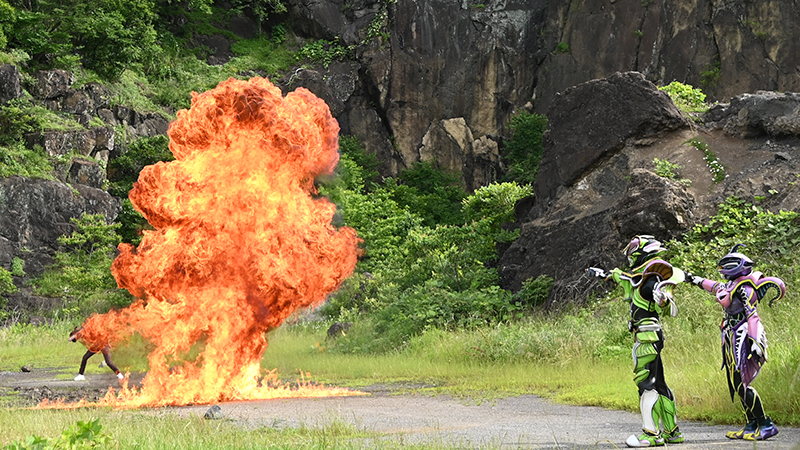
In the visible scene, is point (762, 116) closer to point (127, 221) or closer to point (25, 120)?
point (127, 221)

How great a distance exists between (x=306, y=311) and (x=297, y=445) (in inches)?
897

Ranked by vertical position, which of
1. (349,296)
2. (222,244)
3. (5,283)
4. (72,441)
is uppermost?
(222,244)

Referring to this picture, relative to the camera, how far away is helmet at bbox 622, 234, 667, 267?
7.86 m

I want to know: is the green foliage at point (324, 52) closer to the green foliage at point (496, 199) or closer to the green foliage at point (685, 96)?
the green foliage at point (496, 199)

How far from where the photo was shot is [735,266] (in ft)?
25.0

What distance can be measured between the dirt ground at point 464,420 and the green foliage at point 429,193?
28.6m

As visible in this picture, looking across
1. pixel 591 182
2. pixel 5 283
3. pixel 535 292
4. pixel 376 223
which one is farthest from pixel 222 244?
pixel 376 223

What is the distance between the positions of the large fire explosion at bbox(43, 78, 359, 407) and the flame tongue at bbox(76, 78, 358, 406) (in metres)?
0.02

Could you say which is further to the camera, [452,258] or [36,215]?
[36,215]

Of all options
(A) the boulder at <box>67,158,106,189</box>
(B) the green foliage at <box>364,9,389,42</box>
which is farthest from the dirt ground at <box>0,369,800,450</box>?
(B) the green foliage at <box>364,9,389,42</box>

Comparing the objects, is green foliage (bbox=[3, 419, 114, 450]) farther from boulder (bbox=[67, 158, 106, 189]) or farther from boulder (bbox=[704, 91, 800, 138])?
boulder (bbox=[67, 158, 106, 189])

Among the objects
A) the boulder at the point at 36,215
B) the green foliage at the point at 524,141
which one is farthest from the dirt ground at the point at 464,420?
the green foliage at the point at 524,141

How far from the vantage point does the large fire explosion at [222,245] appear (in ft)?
41.8

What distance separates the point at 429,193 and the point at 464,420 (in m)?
34.3
